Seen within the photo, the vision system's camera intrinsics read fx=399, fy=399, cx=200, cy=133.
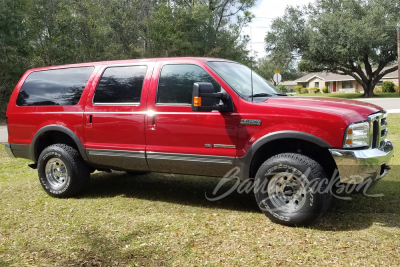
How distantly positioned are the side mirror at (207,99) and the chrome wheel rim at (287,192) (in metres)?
0.99

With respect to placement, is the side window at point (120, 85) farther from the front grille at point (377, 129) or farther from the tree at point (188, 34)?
the tree at point (188, 34)

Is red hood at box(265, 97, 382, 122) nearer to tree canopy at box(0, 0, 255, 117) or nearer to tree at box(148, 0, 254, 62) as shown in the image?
tree canopy at box(0, 0, 255, 117)

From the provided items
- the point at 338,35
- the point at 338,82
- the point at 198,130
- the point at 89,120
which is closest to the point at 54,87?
the point at 89,120

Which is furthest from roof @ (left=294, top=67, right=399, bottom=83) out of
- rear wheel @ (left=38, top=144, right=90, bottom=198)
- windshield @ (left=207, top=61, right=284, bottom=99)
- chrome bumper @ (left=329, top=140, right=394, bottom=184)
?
chrome bumper @ (left=329, top=140, right=394, bottom=184)

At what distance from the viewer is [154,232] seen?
4.46 meters

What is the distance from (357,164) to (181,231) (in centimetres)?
203

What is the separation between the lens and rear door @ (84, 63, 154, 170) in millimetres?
5324

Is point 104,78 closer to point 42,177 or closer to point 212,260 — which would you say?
point 42,177

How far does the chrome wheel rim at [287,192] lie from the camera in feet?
14.7

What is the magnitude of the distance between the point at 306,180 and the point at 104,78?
3140 mm

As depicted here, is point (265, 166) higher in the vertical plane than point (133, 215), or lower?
higher

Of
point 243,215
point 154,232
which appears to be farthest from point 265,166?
point 154,232

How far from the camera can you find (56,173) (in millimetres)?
6105

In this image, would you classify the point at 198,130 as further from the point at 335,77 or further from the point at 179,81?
the point at 335,77
